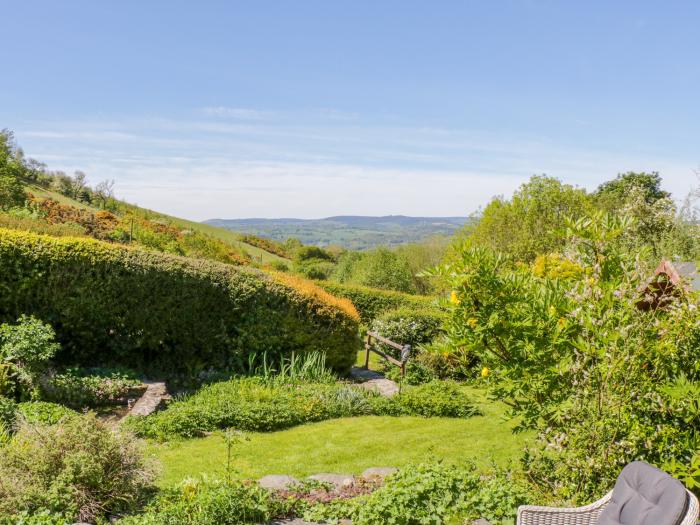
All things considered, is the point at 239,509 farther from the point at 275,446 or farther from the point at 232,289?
the point at 232,289

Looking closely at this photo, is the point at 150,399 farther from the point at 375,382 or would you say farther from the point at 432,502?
the point at 432,502

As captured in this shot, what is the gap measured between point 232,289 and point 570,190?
19926mm

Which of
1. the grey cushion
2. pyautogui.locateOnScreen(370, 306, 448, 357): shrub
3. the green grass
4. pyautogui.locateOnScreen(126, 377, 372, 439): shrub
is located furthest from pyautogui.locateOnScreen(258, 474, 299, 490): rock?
pyautogui.locateOnScreen(370, 306, 448, 357): shrub

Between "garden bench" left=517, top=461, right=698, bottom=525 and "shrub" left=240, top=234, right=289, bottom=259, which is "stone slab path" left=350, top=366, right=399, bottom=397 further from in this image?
"shrub" left=240, top=234, right=289, bottom=259

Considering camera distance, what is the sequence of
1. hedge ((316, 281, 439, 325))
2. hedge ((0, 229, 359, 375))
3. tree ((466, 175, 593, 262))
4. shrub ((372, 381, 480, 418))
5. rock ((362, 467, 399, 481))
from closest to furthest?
1. rock ((362, 467, 399, 481))
2. shrub ((372, 381, 480, 418))
3. hedge ((0, 229, 359, 375))
4. hedge ((316, 281, 439, 325))
5. tree ((466, 175, 593, 262))

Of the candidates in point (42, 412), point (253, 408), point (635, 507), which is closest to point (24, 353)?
point (42, 412)

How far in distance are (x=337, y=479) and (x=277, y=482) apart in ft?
2.70

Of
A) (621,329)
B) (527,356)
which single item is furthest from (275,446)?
(621,329)

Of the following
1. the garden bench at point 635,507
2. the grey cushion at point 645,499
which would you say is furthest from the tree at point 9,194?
the grey cushion at point 645,499

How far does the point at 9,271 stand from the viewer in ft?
35.0

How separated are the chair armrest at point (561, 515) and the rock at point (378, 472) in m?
2.32

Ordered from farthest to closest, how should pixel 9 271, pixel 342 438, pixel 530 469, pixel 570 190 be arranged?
1. pixel 570 190
2. pixel 9 271
3. pixel 342 438
4. pixel 530 469

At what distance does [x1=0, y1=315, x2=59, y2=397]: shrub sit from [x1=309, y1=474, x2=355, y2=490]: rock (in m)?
5.29

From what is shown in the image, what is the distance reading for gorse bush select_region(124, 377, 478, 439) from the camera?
8.44 metres
